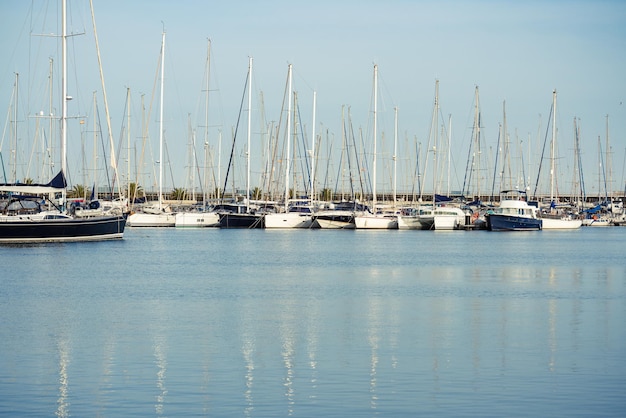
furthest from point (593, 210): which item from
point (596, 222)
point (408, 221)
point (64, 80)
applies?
point (64, 80)

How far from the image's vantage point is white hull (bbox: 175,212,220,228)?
95062mm

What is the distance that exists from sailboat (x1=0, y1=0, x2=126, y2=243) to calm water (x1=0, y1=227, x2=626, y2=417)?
6899 mm

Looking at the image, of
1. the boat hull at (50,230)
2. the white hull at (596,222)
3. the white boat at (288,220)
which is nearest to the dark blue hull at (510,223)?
the white boat at (288,220)

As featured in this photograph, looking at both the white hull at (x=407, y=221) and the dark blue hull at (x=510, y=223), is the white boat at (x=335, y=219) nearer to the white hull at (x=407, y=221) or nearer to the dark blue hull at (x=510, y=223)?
the white hull at (x=407, y=221)

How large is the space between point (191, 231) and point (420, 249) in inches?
1212

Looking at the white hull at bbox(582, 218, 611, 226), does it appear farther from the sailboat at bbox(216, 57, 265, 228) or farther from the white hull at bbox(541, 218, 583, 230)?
the sailboat at bbox(216, 57, 265, 228)

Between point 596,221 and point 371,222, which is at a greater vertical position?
point 371,222

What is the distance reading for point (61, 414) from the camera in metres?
17.6

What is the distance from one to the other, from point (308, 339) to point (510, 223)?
70.3 m

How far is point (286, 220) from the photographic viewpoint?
302ft

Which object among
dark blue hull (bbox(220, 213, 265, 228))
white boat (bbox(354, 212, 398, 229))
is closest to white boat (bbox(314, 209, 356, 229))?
white boat (bbox(354, 212, 398, 229))

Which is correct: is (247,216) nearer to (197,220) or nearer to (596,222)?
(197,220)

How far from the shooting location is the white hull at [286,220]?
91.8 meters

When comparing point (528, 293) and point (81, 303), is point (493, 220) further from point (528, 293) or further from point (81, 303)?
point (81, 303)
